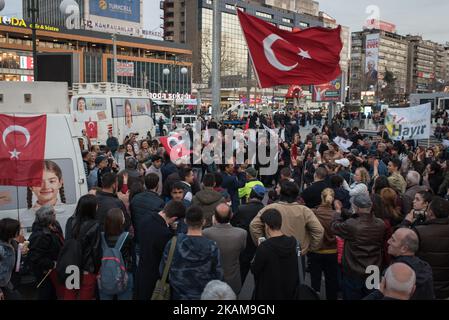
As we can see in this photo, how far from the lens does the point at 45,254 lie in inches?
184

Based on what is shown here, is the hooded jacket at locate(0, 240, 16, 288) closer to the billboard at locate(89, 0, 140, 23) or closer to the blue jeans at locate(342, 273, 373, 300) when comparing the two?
the blue jeans at locate(342, 273, 373, 300)

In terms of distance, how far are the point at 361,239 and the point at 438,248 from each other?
0.76 m

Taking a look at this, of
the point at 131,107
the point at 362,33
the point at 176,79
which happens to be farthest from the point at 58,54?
the point at 362,33

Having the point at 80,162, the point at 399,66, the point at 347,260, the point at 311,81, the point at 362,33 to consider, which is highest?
the point at 362,33

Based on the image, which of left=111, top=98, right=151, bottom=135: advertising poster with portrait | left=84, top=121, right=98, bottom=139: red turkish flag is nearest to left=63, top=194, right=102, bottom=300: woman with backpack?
left=84, top=121, right=98, bottom=139: red turkish flag

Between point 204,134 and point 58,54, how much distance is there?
674 cm

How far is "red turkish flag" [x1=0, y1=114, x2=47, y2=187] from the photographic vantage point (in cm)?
566

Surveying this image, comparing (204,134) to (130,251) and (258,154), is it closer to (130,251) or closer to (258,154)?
(258,154)

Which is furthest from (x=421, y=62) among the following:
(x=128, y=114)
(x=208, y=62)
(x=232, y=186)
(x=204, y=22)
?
(x=232, y=186)

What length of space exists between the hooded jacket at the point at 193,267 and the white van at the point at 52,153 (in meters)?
2.61

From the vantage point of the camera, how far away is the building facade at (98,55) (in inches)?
2704

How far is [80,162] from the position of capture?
20.7 feet

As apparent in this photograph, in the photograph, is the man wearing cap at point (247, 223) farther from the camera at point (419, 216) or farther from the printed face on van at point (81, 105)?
the printed face on van at point (81, 105)

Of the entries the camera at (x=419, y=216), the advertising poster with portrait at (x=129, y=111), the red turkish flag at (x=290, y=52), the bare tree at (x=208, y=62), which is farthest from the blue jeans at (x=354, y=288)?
the bare tree at (x=208, y=62)
